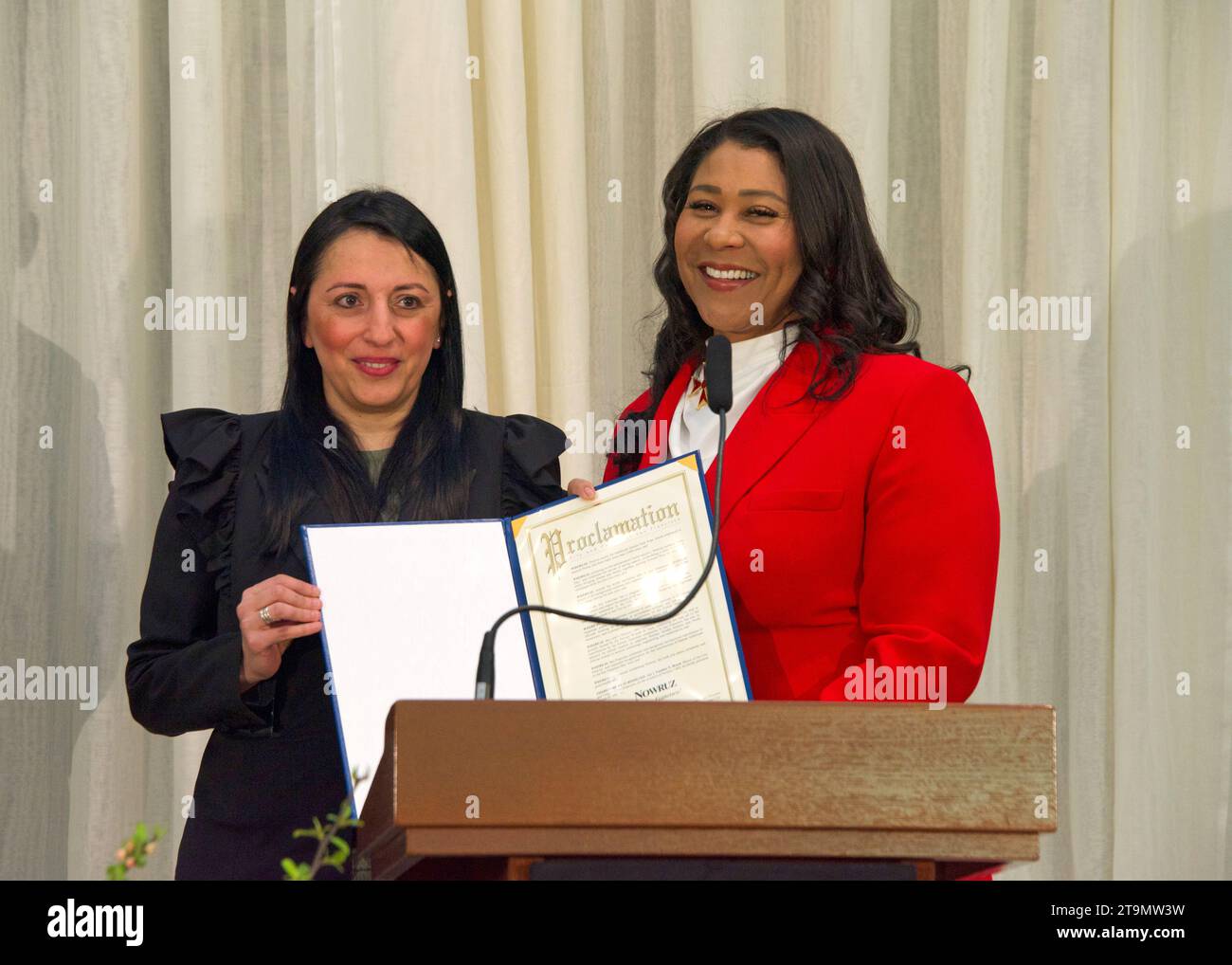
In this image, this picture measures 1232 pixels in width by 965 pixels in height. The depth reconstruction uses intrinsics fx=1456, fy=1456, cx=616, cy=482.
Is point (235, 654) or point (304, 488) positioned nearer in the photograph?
point (235, 654)

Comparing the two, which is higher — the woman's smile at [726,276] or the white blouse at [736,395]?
the woman's smile at [726,276]

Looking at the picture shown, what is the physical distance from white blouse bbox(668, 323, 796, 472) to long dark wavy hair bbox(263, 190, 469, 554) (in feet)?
1.14

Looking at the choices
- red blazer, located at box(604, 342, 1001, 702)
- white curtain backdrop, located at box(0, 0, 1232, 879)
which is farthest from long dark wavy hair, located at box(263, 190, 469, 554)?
white curtain backdrop, located at box(0, 0, 1232, 879)

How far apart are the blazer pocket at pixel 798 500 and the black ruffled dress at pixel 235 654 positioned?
1.14 ft

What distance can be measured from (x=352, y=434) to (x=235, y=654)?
41cm

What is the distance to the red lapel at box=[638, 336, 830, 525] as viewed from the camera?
207 centimetres

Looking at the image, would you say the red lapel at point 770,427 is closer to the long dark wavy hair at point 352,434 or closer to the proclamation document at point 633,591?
the proclamation document at point 633,591

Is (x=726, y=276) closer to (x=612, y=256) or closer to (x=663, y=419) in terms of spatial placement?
(x=663, y=419)

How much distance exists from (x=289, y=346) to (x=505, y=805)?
124 cm

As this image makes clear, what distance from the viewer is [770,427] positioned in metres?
2.11

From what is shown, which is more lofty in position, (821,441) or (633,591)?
(821,441)

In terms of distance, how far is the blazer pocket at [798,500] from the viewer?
2.01 m

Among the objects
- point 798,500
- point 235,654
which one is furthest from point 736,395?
point 235,654

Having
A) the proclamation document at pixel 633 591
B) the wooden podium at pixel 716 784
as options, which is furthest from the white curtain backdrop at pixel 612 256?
the wooden podium at pixel 716 784
